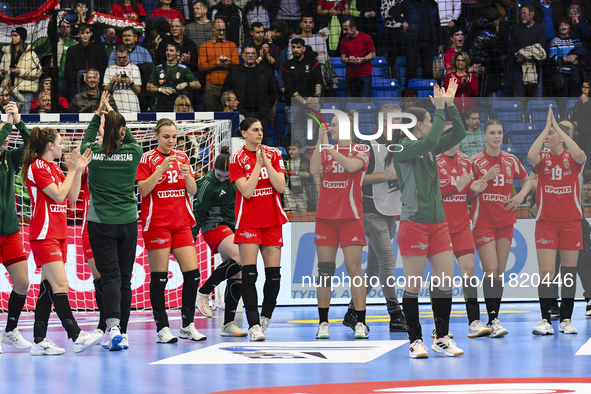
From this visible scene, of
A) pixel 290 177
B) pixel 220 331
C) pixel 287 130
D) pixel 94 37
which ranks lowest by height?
pixel 220 331

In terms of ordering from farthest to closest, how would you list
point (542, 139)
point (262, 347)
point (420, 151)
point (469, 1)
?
1. point (469, 1)
2. point (542, 139)
3. point (262, 347)
4. point (420, 151)

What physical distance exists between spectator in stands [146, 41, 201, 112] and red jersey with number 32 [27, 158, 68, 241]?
5.39 meters

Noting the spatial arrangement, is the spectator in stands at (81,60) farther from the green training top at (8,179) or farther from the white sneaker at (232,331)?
the white sneaker at (232,331)

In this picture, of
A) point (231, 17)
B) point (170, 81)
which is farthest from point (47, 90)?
point (231, 17)

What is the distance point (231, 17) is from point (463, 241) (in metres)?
7.54

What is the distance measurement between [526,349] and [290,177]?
4.47m

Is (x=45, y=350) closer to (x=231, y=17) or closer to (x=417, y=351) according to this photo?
(x=417, y=351)

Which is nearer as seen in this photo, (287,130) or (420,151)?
(420,151)

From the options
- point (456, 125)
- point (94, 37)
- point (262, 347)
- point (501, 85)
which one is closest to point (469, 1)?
point (501, 85)

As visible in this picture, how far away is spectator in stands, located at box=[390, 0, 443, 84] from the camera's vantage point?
12000 millimetres

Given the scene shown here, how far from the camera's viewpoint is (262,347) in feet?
18.3

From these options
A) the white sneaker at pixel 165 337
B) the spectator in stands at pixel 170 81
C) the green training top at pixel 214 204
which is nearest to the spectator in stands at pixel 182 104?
the spectator in stands at pixel 170 81

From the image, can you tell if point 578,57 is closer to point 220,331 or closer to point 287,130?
point 287,130

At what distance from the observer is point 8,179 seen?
5.61 metres
